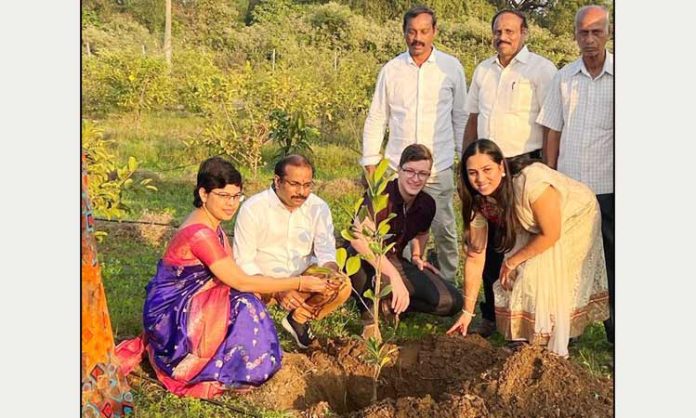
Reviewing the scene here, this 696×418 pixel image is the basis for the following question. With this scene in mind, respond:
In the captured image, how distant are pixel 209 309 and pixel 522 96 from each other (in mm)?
2211

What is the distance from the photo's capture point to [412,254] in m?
5.14

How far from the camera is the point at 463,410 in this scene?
12.4ft

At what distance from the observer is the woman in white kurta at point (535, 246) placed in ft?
14.7

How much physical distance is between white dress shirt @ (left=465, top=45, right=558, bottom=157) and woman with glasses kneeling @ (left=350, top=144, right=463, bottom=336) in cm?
52

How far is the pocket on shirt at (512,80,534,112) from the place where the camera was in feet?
16.5

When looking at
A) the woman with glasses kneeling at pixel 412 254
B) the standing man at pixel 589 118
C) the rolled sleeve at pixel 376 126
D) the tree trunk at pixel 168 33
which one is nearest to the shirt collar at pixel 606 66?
the standing man at pixel 589 118

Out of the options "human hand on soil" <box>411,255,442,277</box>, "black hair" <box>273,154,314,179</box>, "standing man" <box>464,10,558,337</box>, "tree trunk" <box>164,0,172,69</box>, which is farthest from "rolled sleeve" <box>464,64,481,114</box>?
"tree trunk" <box>164,0,172,69</box>

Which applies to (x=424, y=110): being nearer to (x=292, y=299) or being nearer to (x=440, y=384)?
(x=292, y=299)

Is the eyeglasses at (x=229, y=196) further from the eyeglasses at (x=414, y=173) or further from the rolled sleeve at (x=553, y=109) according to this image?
the rolled sleeve at (x=553, y=109)

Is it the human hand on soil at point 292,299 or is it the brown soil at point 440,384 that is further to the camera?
the human hand on soil at point 292,299

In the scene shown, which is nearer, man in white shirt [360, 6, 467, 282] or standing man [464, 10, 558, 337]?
standing man [464, 10, 558, 337]

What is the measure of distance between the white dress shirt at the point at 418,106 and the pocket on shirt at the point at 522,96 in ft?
1.32

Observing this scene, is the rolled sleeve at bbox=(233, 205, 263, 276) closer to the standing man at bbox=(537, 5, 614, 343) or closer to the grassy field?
the grassy field
